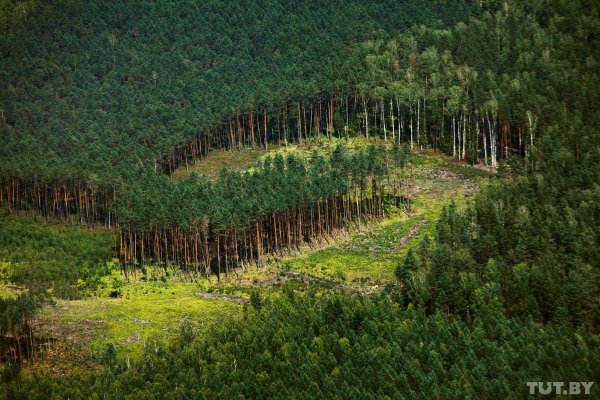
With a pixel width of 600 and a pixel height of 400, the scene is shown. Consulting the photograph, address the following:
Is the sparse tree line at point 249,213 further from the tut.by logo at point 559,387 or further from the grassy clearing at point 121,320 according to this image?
the tut.by logo at point 559,387

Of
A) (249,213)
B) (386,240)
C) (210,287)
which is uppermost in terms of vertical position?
(249,213)

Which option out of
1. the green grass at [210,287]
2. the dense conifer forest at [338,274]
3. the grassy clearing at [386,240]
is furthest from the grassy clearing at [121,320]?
the grassy clearing at [386,240]

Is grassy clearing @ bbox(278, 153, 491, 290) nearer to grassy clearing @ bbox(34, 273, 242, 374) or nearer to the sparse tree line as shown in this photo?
the sparse tree line

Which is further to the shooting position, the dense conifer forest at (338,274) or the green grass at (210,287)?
the green grass at (210,287)

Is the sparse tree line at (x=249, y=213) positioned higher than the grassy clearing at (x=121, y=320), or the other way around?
the sparse tree line at (x=249, y=213)

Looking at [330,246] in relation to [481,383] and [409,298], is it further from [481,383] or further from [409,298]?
[481,383]

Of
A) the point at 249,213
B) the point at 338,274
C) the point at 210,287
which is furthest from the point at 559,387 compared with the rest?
the point at 249,213

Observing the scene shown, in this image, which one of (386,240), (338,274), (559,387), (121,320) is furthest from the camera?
(386,240)

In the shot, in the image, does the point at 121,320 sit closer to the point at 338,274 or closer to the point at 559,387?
the point at 338,274

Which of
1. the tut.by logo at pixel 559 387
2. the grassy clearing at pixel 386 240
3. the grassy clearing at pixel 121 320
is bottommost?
the grassy clearing at pixel 121 320
